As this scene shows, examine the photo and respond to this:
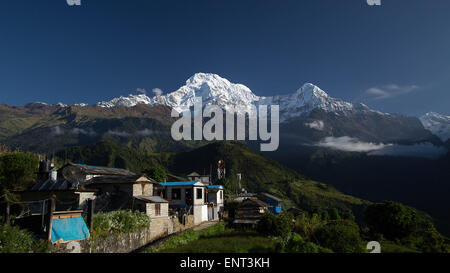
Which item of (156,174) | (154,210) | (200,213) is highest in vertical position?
(156,174)

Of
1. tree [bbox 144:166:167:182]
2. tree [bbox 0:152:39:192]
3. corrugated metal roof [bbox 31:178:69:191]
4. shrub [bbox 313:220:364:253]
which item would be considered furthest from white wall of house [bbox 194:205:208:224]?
tree [bbox 0:152:39:192]

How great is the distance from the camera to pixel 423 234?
48.2 metres

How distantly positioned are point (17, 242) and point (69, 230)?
14.5 ft

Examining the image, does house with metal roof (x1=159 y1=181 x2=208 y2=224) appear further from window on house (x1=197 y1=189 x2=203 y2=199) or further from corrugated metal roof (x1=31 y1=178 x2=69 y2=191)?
corrugated metal roof (x1=31 y1=178 x2=69 y2=191)

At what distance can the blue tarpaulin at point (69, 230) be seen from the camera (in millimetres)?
17009

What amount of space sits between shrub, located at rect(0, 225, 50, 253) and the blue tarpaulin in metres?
1.47

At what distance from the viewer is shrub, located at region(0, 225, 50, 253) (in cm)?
1269

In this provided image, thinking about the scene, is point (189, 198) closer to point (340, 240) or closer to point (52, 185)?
point (52, 185)

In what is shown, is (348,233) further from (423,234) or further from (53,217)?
(423,234)

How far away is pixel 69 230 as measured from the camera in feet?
58.6

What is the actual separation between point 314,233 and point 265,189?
13159 cm

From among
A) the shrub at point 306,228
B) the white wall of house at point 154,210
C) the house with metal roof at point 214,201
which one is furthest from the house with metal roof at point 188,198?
the shrub at point 306,228

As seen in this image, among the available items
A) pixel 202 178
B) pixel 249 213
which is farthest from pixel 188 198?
pixel 202 178
